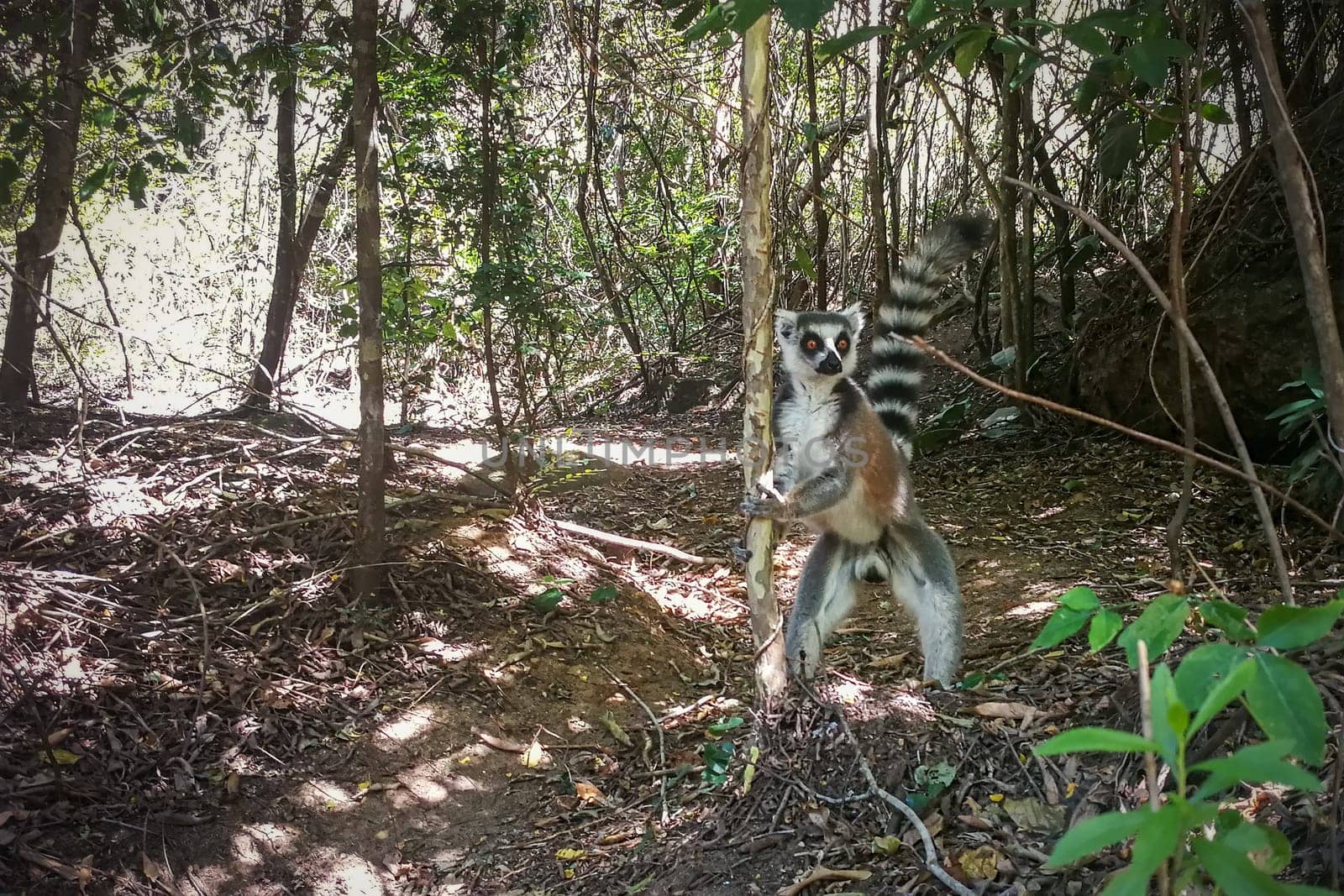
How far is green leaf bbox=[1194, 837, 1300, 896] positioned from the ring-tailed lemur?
9.10ft

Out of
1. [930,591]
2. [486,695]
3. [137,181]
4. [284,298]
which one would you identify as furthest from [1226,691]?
[284,298]

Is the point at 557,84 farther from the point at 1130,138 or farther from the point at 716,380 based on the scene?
the point at 1130,138

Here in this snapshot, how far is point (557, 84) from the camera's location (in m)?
8.48

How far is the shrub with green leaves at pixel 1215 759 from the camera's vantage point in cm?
103

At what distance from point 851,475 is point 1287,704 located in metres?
2.85

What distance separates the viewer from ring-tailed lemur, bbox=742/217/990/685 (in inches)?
155

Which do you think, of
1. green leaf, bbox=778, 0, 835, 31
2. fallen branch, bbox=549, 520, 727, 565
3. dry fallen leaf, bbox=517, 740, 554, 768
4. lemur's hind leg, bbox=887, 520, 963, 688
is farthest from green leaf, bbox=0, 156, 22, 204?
lemur's hind leg, bbox=887, 520, 963, 688

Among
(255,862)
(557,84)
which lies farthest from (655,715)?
(557,84)

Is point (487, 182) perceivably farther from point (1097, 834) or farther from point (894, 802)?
point (1097, 834)

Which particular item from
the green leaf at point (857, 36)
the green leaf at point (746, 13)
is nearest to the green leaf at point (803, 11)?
the green leaf at point (746, 13)

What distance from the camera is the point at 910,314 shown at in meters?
4.22

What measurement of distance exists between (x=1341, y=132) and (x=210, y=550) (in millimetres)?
7207

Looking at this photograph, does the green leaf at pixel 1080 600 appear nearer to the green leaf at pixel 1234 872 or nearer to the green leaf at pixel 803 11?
the green leaf at pixel 1234 872

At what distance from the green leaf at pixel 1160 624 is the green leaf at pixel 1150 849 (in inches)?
15.2
